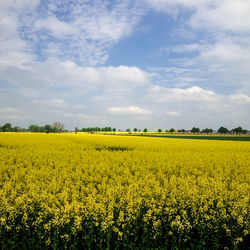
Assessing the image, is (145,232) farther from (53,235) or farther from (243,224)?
(243,224)

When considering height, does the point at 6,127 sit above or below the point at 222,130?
below

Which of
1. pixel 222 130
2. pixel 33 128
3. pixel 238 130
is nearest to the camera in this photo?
pixel 33 128

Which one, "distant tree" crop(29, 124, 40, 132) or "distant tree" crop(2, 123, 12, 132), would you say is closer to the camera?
"distant tree" crop(2, 123, 12, 132)

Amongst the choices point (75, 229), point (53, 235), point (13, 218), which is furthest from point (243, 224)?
point (13, 218)

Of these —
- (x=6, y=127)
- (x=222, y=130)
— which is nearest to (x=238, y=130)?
(x=222, y=130)

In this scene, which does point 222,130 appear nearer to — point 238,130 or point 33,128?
point 238,130

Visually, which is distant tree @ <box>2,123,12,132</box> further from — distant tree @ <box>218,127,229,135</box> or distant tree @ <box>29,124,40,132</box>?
distant tree @ <box>218,127,229,135</box>

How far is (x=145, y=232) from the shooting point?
14.6 ft

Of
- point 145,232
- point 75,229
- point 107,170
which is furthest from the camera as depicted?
point 107,170

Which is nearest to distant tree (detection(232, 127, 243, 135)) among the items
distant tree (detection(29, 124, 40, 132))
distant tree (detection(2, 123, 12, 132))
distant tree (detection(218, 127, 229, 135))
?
distant tree (detection(218, 127, 229, 135))

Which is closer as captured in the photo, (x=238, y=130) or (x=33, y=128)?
(x=33, y=128)

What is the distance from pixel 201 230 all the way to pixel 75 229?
3203 millimetres

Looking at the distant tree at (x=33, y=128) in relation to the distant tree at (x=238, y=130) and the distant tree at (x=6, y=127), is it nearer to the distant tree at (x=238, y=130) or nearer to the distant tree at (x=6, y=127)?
the distant tree at (x=6, y=127)

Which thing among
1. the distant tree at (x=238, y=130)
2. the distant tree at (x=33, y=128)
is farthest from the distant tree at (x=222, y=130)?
the distant tree at (x=33, y=128)
